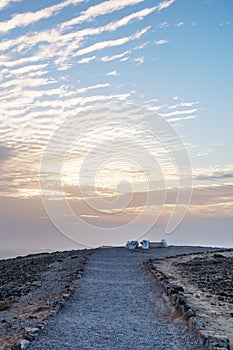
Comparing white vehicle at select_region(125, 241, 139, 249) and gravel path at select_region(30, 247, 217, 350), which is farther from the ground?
gravel path at select_region(30, 247, 217, 350)

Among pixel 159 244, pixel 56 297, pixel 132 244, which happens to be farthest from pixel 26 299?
pixel 159 244

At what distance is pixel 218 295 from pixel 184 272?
28.2 feet

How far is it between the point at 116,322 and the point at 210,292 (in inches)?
273

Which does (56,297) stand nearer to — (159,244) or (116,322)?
(116,322)

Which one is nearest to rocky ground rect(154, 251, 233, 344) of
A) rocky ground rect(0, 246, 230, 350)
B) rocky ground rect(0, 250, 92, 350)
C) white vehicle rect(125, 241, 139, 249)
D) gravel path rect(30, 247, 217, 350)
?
rocky ground rect(0, 246, 230, 350)

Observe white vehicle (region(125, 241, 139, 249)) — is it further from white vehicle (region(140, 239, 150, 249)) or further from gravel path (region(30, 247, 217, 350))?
gravel path (region(30, 247, 217, 350))

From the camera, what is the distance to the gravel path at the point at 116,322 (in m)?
11.4

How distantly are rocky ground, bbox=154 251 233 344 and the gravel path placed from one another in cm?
104

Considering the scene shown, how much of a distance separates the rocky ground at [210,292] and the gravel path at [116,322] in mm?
1041

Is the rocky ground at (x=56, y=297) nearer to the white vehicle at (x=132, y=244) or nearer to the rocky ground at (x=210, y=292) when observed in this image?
the rocky ground at (x=210, y=292)

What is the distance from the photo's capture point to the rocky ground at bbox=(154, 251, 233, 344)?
1360cm

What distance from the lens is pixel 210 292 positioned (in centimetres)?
1942

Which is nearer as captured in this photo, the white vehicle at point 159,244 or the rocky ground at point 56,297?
the rocky ground at point 56,297

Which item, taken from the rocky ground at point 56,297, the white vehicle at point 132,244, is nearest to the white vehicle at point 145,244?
the white vehicle at point 132,244
